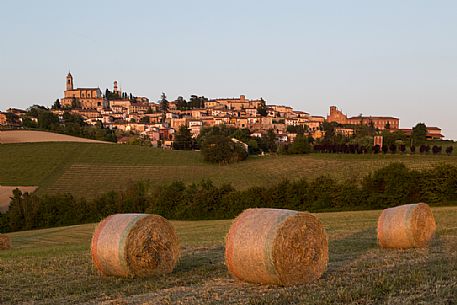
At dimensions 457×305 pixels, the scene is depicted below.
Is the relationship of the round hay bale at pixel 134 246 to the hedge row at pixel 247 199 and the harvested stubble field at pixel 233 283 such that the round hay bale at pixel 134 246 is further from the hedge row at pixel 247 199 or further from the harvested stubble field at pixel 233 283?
the hedge row at pixel 247 199

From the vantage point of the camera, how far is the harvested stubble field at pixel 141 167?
61031mm

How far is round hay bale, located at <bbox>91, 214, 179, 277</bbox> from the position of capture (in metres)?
11.3

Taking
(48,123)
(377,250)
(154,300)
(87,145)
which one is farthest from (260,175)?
(48,123)

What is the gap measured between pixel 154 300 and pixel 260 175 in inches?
2260

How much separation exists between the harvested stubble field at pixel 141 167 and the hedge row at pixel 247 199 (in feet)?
30.6

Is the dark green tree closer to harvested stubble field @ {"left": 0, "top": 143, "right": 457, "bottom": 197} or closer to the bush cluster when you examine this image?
harvested stubble field @ {"left": 0, "top": 143, "right": 457, "bottom": 197}

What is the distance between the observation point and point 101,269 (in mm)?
11539

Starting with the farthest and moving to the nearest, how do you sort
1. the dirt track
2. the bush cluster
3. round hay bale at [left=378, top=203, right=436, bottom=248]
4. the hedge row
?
the dirt track, the bush cluster, the hedge row, round hay bale at [left=378, top=203, right=436, bottom=248]

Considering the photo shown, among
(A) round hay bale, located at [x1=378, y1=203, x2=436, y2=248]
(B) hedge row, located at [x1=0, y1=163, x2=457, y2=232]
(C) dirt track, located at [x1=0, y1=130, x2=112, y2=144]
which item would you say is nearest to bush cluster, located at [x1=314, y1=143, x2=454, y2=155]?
(B) hedge row, located at [x1=0, y1=163, x2=457, y2=232]

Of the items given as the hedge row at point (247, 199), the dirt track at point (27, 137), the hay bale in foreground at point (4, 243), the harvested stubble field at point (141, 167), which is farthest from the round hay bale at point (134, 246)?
the dirt track at point (27, 137)

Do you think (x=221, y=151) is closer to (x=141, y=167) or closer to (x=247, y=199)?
(x=141, y=167)

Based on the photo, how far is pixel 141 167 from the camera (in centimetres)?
7131

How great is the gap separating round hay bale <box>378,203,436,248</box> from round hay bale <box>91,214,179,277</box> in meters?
5.65

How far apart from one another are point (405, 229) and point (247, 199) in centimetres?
2944
